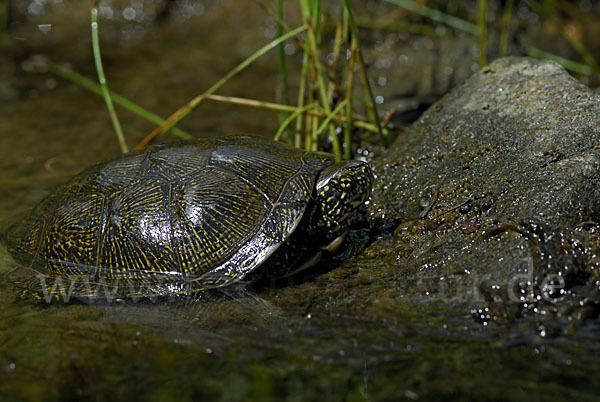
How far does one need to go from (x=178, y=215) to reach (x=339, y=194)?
917 mm

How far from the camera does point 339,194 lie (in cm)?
332

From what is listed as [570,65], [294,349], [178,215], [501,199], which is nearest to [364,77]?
[501,199]

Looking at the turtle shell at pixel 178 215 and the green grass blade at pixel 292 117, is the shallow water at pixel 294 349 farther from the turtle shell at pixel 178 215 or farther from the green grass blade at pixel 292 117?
the green grass blade at pixel 292 117

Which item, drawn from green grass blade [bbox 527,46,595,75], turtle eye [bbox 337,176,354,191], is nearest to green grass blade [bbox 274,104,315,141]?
turtle eye [bbox 337,176,354,191]

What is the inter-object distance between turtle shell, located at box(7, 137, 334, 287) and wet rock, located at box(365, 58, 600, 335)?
656 millimetres

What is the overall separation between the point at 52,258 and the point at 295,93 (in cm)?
372

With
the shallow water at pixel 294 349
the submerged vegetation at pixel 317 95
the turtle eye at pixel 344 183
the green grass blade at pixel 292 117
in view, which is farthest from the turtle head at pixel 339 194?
the green grass blade at pixel 292 117

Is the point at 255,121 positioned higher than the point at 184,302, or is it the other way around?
the point at 255,121

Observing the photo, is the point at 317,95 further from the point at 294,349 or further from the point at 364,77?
the point at 294,349

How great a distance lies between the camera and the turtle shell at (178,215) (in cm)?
307

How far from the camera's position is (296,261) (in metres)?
3.22

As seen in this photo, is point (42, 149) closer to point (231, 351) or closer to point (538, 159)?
point (231, 351)

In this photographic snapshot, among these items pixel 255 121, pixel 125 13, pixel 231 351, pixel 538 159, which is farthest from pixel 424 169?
pixel 125 13

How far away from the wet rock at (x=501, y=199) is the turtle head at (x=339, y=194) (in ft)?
0.86
